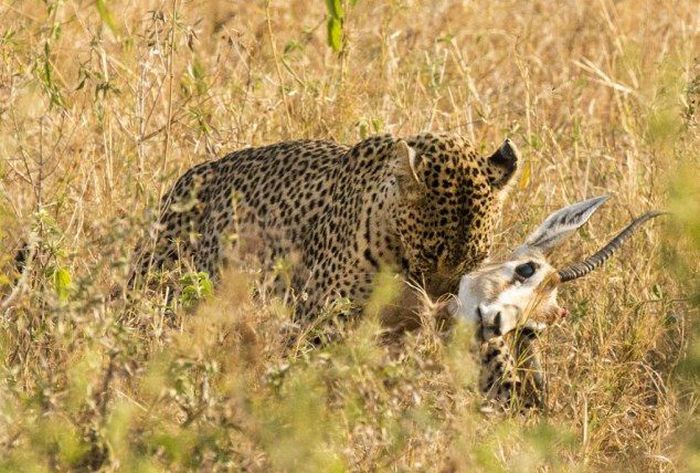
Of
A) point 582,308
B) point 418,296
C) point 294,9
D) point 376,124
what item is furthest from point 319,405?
point 294,9

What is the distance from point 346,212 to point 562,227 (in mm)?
903

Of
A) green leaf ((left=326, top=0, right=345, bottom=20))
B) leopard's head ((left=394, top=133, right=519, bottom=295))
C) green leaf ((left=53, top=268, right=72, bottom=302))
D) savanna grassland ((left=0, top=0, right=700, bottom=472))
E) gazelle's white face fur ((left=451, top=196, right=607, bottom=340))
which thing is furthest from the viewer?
leopard's head ((left=394, top=133, right=519, bottom=295))

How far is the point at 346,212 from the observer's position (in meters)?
7.07

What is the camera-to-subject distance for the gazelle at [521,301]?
20.4ft

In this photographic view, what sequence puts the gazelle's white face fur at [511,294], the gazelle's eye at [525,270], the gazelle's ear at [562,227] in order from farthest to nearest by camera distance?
the gazelle's ear at [562,227] < the gazelle's eye at [525,270] < the gazelle's white face fur at [511,294]

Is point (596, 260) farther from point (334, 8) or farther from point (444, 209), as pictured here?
point (334, 8)

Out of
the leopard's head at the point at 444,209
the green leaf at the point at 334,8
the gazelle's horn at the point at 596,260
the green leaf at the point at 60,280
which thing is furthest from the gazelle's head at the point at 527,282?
the green leaf at the point at 334,8

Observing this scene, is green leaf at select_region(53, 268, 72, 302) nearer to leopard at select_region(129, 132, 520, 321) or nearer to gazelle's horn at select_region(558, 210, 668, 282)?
leopard at select_region(129, 132, 520, 321)

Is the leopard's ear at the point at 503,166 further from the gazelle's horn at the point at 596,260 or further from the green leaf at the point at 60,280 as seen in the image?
the green leaf at the point at 60,280

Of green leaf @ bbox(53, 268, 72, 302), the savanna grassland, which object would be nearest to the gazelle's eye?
the savanna grassland

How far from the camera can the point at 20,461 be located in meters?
4.37

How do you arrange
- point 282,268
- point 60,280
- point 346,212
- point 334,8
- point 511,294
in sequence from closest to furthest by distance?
point 334,8 → point 282,268 → point 60,280 → point 511,294 → point 346,212

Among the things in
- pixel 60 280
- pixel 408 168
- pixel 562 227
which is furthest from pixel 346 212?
pixel 60 280

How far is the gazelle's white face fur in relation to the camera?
6.18 metres
